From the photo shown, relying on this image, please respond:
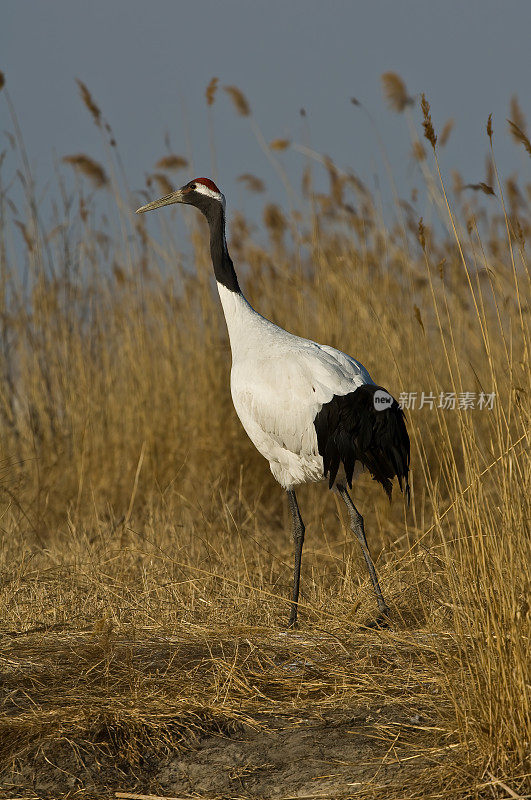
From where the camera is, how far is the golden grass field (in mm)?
2490

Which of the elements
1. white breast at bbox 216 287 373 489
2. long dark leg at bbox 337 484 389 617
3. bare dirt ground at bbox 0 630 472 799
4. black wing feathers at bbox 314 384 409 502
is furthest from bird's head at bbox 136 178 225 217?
bare dirt ground at bbox 0 630 472 799

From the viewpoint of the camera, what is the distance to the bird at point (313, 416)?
3.94 metres

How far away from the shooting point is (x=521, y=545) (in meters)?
2.49

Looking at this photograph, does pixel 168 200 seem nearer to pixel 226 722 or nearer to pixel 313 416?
pixel 313 416

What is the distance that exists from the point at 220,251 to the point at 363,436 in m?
1.28

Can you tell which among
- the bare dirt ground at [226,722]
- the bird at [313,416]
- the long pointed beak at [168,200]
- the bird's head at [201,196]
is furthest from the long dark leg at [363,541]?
the long pointed beak at [168,200]

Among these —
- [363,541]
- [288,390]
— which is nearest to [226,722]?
[363,541]

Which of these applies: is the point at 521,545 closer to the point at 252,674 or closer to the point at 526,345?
the point at 526,345

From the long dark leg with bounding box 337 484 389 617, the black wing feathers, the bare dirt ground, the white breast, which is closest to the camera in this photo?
the bare dirt ground

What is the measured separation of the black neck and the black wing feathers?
0.92 metres

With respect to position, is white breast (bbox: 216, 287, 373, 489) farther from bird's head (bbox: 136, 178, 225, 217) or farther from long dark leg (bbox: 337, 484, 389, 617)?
bird's head (bbox: 136, 178, 225, 217)

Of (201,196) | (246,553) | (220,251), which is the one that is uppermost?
(201,196)

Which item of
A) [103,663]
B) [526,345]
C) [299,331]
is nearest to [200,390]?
[299,331]

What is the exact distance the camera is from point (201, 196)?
4.88 metres
